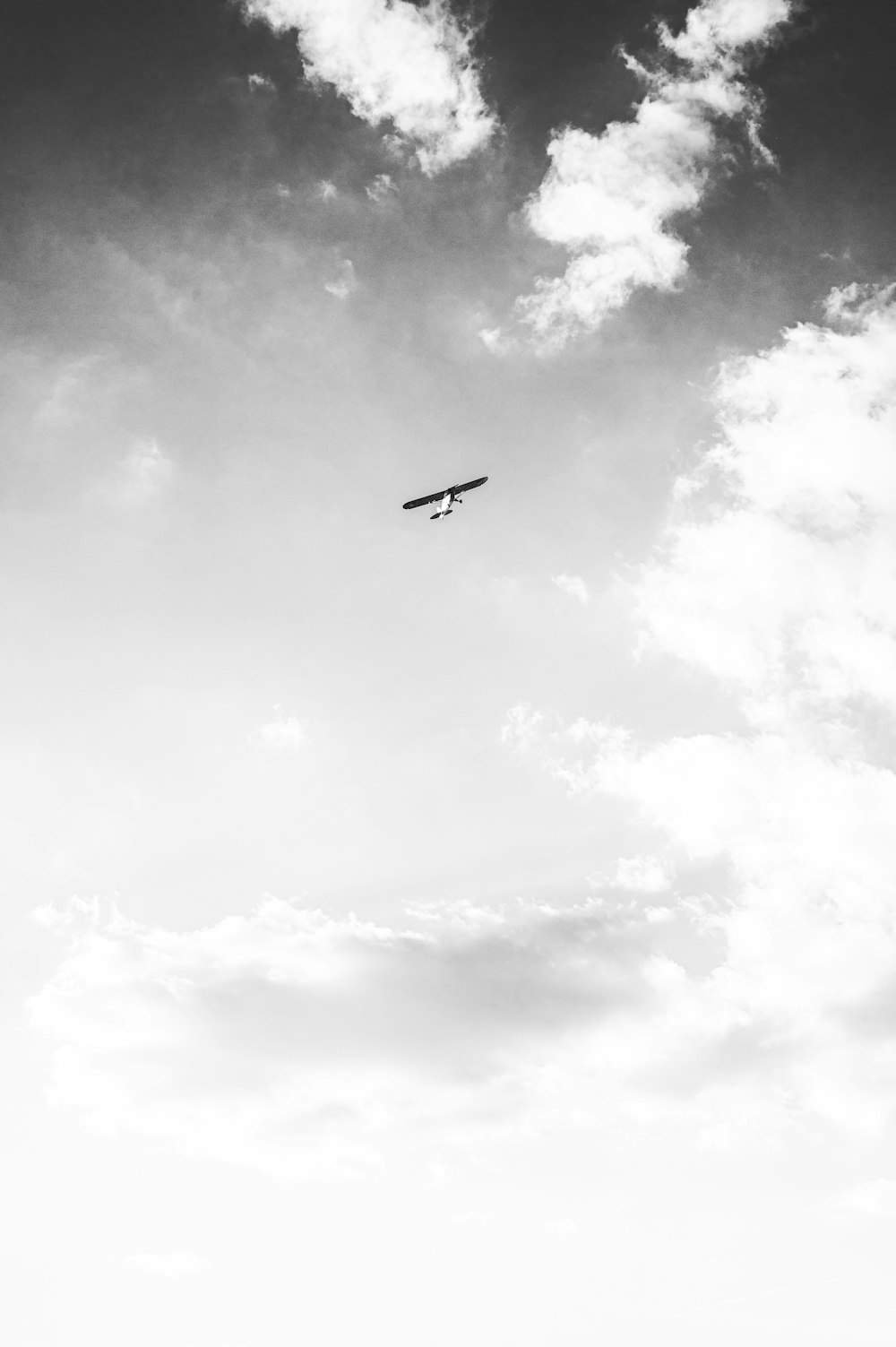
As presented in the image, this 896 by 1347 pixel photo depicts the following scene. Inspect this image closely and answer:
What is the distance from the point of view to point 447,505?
10331 centimetres
